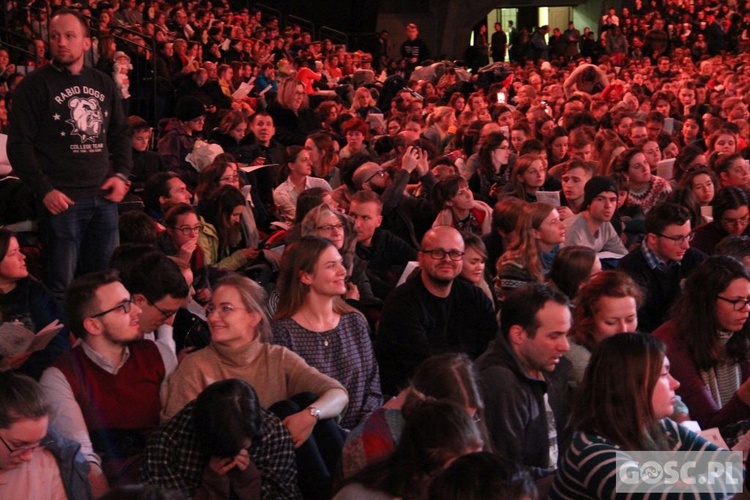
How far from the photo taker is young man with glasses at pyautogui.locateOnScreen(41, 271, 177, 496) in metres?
3.32

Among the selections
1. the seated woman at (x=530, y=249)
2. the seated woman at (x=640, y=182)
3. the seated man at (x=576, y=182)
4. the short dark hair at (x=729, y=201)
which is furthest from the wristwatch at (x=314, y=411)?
the seated woman at (x=640, y=182)

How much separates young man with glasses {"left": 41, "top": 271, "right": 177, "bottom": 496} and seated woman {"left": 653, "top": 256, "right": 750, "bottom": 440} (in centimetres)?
192

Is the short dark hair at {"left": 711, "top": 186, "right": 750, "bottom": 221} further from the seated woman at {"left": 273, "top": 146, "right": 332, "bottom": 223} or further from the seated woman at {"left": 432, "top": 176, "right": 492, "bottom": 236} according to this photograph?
the seated woman at {"left": 273, "top": 146, "right": 332, "bottom": 223}

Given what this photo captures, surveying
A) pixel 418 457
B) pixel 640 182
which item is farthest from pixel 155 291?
pixel 640 182

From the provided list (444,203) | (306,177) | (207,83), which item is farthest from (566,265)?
(207,83)

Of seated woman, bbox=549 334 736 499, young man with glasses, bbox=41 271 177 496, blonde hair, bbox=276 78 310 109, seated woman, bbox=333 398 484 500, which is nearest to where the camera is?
seated woman, bbox=333 398 484 500

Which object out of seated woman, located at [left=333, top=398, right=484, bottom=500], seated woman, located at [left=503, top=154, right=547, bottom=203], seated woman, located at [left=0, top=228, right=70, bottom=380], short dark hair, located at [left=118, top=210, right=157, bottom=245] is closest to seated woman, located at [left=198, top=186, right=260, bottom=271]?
short dark hair, located at [left=118, top=210, right=157, bottom=245]

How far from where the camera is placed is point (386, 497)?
2.53m

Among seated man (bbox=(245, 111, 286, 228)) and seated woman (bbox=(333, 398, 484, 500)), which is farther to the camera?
seated man (bbox=(245, 111, 286, 228))

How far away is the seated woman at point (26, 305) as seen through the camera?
3.98 metres

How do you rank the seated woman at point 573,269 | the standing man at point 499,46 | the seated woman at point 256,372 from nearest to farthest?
the seated woman at point 256,372 < the seated woman at point 573,269 < the standing man at point 499,46

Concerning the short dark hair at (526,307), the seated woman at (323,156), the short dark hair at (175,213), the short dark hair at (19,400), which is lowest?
the short dark hair at (19,400)

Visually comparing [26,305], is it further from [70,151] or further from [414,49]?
[414,49]

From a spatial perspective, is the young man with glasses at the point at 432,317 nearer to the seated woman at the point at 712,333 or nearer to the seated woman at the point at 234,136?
the seated woman at the point at 712,333
